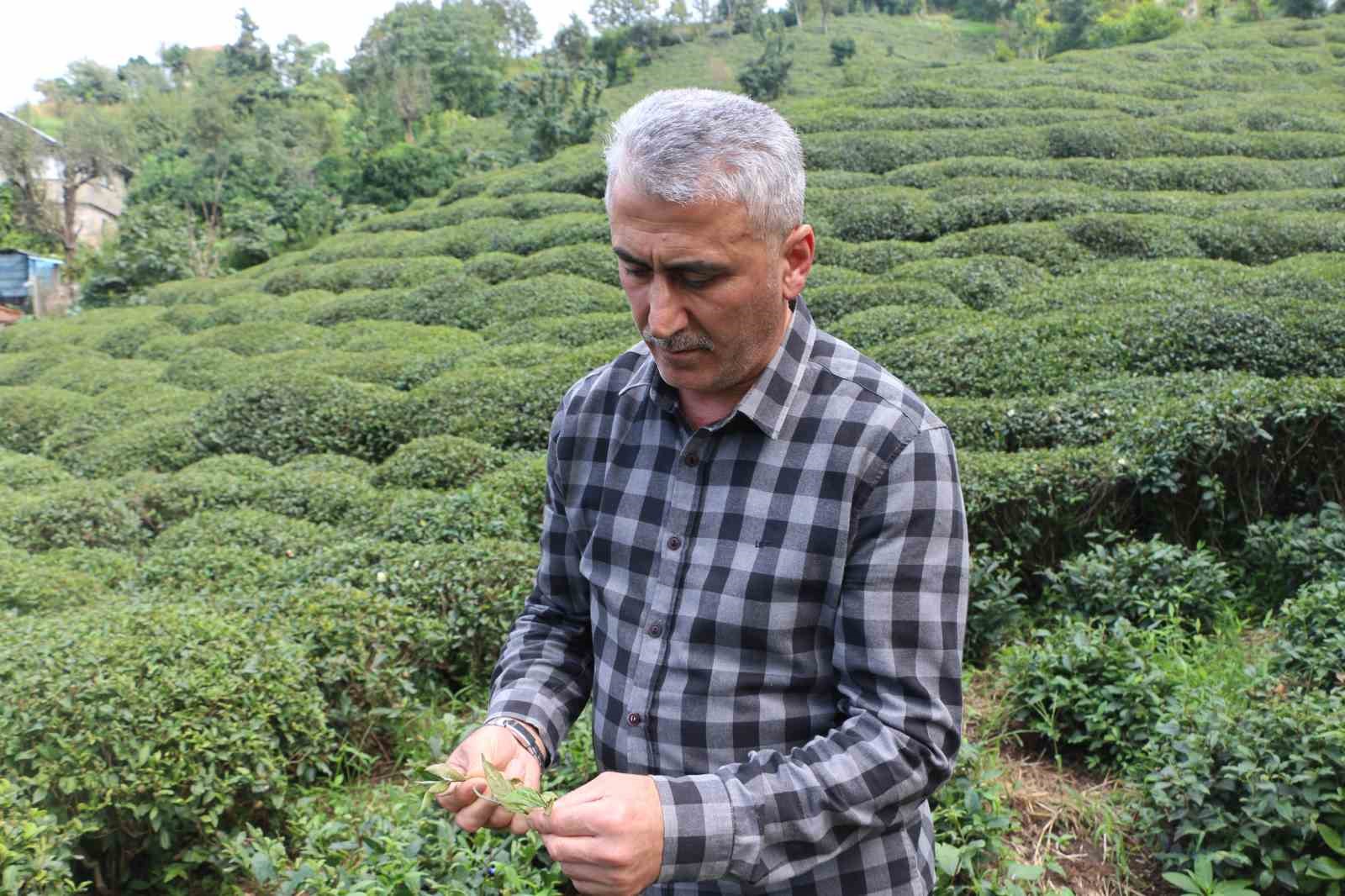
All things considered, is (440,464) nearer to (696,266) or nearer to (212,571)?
(212,571)

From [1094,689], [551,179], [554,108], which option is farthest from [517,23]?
[1094,689]

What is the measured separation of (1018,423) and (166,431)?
17.9 feet

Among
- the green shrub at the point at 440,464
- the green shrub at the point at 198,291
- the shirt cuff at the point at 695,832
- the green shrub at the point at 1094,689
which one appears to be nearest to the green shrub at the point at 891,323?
the green shrub at the point at 440,464

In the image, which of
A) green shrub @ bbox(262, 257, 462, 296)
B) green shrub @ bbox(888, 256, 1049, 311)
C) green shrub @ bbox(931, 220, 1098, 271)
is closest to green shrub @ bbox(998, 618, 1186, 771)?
green shrub @ bbox(888, 256, 1049, 311)

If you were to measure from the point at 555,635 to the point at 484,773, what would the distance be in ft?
0.93

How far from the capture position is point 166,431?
286 inches

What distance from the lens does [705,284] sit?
1.27 meters

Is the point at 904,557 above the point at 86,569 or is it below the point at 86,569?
above

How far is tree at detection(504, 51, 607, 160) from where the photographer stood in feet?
76.1

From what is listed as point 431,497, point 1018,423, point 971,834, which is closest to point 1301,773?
point 971,834

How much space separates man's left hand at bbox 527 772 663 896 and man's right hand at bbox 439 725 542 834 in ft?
0.55

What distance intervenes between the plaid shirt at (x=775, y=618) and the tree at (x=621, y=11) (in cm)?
4421

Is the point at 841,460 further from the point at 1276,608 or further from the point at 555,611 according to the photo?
the point at 1276,608

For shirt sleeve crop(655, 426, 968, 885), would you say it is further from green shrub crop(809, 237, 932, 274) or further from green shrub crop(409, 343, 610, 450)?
green shrub crop(809, 237, 932, 274)
